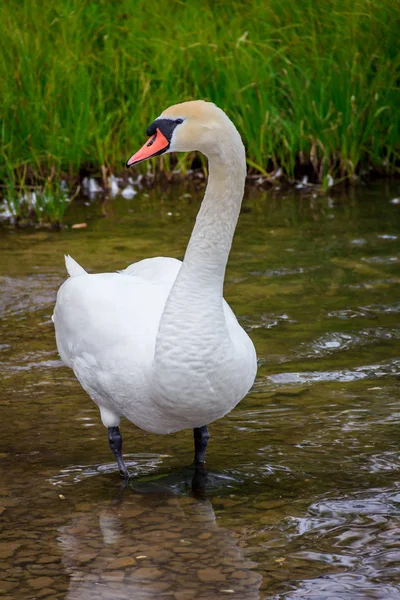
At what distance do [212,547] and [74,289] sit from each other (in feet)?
4.14

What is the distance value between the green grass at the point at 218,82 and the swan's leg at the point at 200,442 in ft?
15.1

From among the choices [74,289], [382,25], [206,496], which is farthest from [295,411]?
[382,25]

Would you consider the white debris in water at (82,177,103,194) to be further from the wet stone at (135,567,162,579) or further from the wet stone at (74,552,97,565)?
→ the wet stone at (135,567,162,579)

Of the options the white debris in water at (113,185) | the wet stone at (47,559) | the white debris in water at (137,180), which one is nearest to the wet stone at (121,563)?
the wet stone at (47,559)

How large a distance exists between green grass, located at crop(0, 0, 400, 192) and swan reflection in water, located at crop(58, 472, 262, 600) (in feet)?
16.1

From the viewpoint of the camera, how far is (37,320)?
625 cm

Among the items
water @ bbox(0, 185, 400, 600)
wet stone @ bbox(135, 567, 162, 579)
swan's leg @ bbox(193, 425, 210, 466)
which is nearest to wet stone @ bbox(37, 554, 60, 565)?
water @ bbox(0, 185, 400, 600)

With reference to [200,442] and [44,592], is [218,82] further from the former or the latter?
[44,592]

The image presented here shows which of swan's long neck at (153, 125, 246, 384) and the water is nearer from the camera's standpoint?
the water

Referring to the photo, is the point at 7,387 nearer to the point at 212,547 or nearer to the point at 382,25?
the point at 212,547

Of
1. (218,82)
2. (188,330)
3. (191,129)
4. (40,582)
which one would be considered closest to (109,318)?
(188,330)

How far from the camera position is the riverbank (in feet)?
29.4

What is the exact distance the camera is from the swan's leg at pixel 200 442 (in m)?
4.31

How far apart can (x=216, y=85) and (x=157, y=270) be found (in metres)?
5.23
